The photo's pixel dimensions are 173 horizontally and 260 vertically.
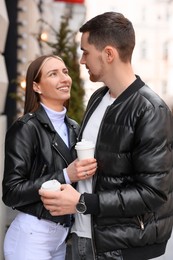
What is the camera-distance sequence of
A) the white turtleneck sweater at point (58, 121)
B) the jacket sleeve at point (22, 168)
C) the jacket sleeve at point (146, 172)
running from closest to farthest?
the jacket sleeve at point (146, 172)
the jacket sleeve at point (22, 168)
the white turtleneck sweater at point (58, 121)

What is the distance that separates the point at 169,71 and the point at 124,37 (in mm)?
34842

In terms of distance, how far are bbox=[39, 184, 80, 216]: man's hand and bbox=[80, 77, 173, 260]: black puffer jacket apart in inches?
2.2

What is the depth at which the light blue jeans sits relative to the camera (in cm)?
202

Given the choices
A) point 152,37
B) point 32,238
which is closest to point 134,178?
point 32,238

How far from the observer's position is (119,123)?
171 centimetres

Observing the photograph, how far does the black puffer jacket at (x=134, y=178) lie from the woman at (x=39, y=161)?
0.61 feet

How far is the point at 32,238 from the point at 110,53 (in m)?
0.88

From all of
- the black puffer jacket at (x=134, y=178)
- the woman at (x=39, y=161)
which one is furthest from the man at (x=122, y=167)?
the woman at (x=39, y=161)

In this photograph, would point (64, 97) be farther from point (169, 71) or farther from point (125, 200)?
point (169, 71)

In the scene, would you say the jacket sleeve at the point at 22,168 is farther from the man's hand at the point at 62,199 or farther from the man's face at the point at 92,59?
the man's face at the point at 92,59

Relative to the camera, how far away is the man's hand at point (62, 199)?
64.8 inches

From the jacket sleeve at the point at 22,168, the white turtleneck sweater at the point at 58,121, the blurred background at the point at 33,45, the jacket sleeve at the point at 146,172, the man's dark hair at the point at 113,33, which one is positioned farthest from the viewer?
the blurred background at the point at 33,45

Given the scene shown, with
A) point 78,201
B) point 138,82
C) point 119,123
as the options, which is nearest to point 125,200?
point 78,201

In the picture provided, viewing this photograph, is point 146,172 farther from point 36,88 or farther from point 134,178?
point 36,88
